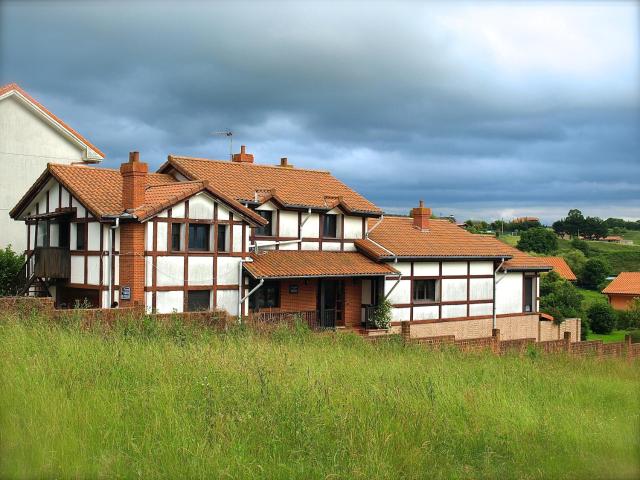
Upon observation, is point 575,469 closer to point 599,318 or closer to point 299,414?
point 299,414

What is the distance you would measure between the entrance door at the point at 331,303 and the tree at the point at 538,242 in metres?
58.0

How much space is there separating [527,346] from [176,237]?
11261 millimetres

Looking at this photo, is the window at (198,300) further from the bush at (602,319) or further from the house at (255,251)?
the bush at (602,319)

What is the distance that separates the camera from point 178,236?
72.9 ft

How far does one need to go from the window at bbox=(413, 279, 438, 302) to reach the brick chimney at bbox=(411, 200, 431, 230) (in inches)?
127

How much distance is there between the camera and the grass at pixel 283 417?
7.57m

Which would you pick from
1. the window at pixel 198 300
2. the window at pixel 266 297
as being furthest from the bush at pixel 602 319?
the window at pixel 198 300

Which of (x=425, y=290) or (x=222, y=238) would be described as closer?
(x=222, y=238)

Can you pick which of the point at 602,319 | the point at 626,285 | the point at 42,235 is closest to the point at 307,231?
the point at 42,235

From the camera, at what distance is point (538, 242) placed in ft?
269

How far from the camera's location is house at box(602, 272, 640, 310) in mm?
58344

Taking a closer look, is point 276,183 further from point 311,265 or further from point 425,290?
point 425,290

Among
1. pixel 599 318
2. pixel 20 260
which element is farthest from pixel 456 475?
pixel 599 318

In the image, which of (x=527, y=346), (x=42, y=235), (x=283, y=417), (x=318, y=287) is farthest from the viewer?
(x=318, y=287)
